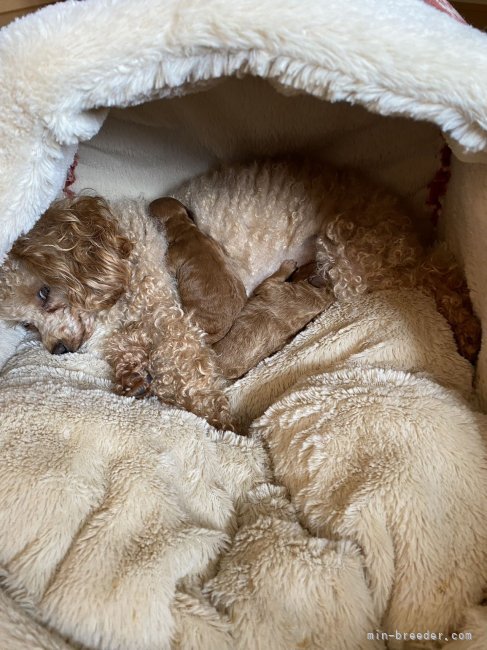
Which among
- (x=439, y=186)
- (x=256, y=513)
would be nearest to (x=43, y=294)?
(x=256, y=513)

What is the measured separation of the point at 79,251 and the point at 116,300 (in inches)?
8.5

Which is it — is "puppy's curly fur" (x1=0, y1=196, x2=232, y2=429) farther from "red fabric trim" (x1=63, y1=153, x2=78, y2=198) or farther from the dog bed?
the dog bed

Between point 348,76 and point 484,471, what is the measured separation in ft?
2.71

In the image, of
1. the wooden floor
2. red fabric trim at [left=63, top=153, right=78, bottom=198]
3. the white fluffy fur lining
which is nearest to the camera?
the white fluffy fur lining

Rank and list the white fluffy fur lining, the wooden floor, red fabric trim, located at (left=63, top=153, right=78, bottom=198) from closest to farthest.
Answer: the white fluffy fur lining < red fabric trim, located at (left=63, top=153, right=78, bottom=198) < the wooden floor

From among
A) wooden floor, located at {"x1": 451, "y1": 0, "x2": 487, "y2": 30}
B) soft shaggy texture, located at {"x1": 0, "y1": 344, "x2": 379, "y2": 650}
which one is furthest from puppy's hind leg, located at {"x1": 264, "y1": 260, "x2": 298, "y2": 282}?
wooden floor, located at {"x1": 451, "y1": 0, "x2": 487, "y2": 30}

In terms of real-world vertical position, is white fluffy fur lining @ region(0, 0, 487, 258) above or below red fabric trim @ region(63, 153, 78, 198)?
above

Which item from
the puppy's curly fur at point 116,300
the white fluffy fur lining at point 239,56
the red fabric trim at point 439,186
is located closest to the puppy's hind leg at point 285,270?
the puppy's curly fur at point 116,300

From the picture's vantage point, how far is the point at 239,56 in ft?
3.42

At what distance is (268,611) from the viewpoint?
1.04m

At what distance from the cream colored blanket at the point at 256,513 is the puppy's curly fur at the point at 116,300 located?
0.25 meters

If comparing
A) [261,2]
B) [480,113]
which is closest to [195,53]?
[261,2]

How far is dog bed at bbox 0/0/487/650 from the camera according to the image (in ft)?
3.31

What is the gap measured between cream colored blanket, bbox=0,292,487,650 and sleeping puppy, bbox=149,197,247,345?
378 mm
